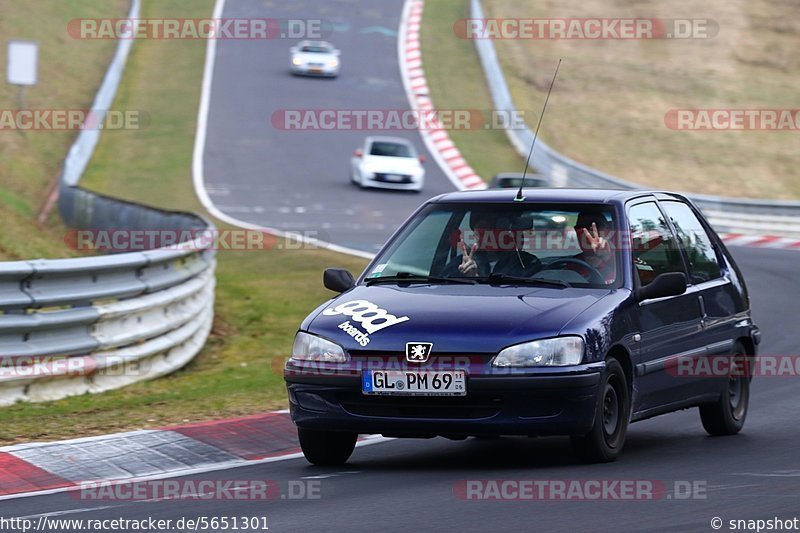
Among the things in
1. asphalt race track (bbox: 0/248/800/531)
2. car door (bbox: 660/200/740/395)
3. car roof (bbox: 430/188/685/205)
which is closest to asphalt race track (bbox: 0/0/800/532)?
asphalt race track (bbox: 0/248/800/531)

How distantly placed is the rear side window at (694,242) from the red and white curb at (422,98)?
2461 centimetres

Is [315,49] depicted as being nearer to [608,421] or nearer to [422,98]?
[422,98]

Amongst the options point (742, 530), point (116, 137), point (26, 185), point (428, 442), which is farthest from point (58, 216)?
point (742, 530)

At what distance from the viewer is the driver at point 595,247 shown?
8523 millimetres

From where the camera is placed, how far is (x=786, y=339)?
53.1 ft

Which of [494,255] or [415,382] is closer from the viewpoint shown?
[415,382]

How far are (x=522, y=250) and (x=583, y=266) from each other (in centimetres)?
36

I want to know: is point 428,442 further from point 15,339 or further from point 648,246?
point 15,339

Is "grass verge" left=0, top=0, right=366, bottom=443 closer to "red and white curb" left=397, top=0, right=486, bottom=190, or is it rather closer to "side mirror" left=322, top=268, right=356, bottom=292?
"side mirror" left=322, top=268, right=356, bottom=292

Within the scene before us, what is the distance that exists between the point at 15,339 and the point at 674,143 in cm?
3507

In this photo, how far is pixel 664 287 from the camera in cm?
846

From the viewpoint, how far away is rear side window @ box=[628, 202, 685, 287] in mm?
8797

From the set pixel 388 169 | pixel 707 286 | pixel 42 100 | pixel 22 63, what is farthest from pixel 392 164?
pixel 707 286

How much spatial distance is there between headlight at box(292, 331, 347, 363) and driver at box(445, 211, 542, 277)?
1.05 m
